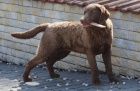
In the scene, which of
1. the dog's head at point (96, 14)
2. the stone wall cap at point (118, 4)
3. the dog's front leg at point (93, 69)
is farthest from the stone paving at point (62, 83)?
the stone wall cap at point (118, 4)

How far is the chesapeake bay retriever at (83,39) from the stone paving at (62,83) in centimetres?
17

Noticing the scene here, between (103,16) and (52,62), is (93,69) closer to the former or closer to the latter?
(103,16)

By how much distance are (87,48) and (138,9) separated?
104 cm

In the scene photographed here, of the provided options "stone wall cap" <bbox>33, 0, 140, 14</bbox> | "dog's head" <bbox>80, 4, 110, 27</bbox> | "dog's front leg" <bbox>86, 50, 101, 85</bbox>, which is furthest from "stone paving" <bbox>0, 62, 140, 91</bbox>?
"stone wall cap" <bbox>33, 0, 140, 14</bbox>

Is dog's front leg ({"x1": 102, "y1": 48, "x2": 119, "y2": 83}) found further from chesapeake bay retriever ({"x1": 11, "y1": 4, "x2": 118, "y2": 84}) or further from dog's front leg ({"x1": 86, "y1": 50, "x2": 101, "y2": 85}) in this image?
dog's front leg ({"x1": 86, "y1": 50, "x2": 101, "y2": 85})

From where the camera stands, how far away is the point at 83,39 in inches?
294

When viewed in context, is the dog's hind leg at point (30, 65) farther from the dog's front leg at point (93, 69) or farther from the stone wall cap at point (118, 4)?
the stone wall cap at point (118, 4)

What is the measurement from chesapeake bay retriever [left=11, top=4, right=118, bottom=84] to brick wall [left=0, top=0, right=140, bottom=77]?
0.52 metres

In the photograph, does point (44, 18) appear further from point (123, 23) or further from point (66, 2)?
point (123, 23)

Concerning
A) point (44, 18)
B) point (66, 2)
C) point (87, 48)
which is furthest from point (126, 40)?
point (44, 18)

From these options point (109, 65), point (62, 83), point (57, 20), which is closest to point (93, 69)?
point (109, 65)

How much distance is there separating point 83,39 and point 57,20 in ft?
Result: 5.46

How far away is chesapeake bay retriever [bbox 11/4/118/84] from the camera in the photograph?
714 centimetres

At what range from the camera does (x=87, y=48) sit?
7410 mm
